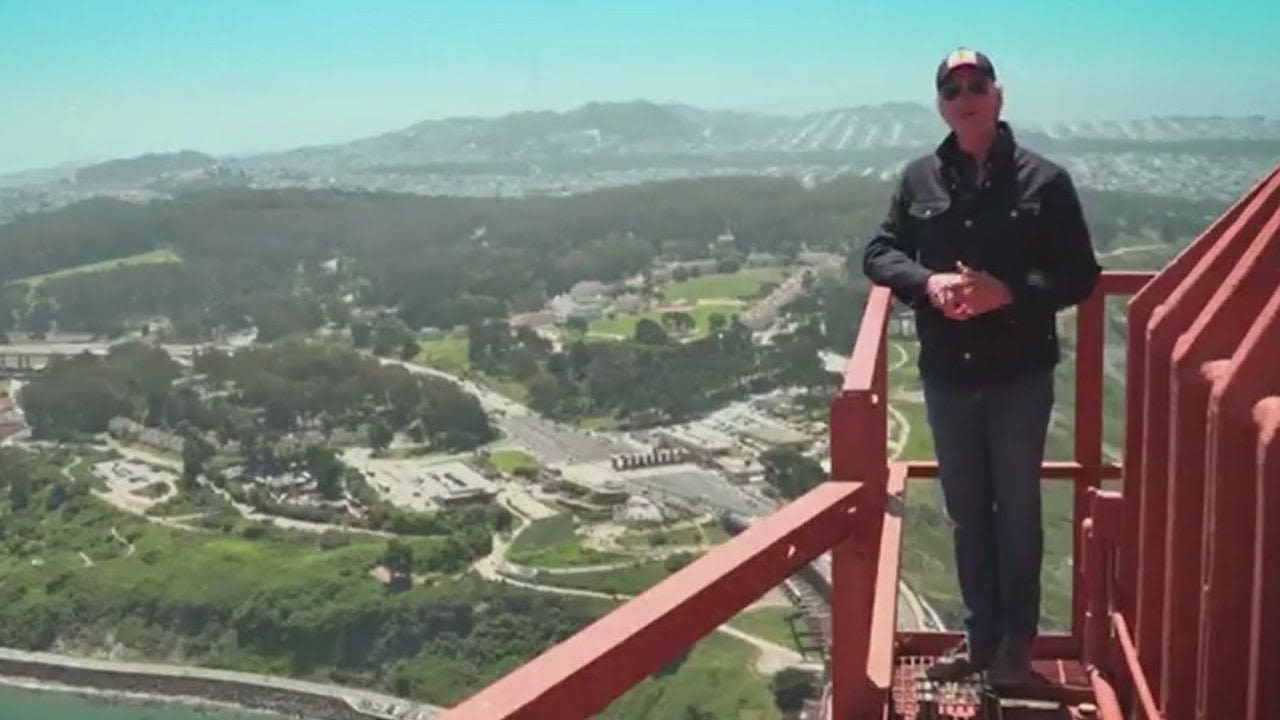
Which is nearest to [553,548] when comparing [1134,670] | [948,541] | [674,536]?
[674,536]

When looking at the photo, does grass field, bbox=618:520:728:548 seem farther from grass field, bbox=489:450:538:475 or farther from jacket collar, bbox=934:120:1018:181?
jacket collar, bbox=934:120:1018:181

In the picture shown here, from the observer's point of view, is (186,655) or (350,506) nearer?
(186,655)

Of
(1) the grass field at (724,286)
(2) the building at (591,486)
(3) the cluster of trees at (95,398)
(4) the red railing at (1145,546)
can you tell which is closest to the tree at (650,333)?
(1) the grass field at (724,286)

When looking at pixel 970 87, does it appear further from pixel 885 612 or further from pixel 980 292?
pixel 885 612

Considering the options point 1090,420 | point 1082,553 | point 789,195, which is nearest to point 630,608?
point 1082,553

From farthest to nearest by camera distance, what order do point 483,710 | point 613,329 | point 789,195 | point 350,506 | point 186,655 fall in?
1. point 789,195
2. point 613,329
3. point 350,506
4. point 186,655
5. point 483,710

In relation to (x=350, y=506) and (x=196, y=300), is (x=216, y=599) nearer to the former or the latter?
(x=350, y=506)
